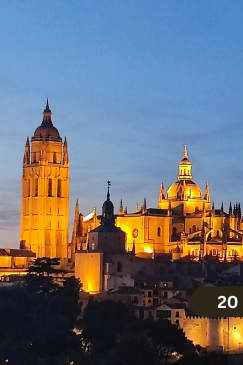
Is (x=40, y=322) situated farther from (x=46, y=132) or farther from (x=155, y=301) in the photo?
(x=46, y=132)

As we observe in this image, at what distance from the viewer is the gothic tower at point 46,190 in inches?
5285

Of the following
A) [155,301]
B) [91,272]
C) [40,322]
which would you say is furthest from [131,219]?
[40,322]

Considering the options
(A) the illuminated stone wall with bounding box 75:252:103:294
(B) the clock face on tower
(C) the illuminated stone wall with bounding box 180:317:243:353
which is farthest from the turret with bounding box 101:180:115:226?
(C) the illuminated stone wall with bounding box 180:317:243:353

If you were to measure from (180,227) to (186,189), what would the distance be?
395cm

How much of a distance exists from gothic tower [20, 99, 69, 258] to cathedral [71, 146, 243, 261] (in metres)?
4.96

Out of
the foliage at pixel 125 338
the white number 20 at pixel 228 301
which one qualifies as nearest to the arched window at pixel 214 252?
the white number 20 at pixel 228 301

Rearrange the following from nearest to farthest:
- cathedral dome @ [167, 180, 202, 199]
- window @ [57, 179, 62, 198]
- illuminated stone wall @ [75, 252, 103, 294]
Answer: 1. illuminated stone wall @ [75, 252, 103, 294]
2. cathedral dome @ [167, 180, 202, 199]
3. window @ [57, 179, 62, 198]

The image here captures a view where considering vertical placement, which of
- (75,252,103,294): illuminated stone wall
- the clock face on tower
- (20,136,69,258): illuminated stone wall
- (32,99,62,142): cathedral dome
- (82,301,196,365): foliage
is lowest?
(82,301,196,365): foliage

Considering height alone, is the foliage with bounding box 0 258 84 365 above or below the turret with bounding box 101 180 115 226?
below

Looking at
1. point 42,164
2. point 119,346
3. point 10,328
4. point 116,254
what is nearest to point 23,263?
point 42,164

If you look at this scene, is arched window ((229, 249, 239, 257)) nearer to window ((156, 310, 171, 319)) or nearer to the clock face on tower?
the clock face on tower

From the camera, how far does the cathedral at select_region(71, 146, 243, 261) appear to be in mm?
121625

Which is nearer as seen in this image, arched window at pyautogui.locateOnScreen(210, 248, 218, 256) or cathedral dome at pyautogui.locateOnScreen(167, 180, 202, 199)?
arched window at pyautogui.locateOnScreen(210, 248, 218, 256)

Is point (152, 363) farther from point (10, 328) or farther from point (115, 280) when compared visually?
point (115, 280)
